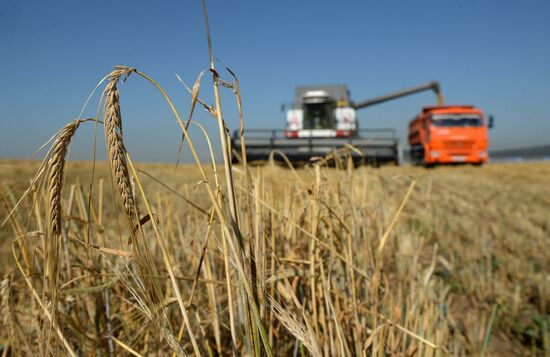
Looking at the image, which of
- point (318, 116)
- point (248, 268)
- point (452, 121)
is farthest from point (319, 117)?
point (248, 268)

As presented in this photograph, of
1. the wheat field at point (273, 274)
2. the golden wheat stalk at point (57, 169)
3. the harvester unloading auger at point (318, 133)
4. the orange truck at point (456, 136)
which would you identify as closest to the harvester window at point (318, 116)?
the harvester unloading auger at point (318, 133)

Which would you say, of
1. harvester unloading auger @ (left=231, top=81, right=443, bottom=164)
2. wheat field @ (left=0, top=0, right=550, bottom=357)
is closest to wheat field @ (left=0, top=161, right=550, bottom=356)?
wheat field @ (left=0, top=0, right=550, bottom=357)

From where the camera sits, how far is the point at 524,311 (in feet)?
7.00

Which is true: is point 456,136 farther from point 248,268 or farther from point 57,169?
point 57,169

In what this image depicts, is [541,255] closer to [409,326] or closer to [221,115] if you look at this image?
[409,326]

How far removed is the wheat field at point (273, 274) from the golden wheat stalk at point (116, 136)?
0.06ft

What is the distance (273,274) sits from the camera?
0.89m

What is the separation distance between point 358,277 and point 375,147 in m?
10.8

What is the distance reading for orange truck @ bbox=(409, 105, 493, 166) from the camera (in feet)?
→ 41.5

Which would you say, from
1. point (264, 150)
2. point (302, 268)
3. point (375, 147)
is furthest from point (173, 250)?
point (375, 147)

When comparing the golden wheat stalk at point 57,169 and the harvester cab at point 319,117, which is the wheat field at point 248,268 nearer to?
the golden wheat stalk at point 57,169

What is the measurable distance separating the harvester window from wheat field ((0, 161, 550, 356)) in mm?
8367

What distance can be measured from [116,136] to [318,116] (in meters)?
12.6

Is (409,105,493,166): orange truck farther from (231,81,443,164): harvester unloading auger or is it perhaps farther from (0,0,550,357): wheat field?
(0,0,550,357): wheat field
